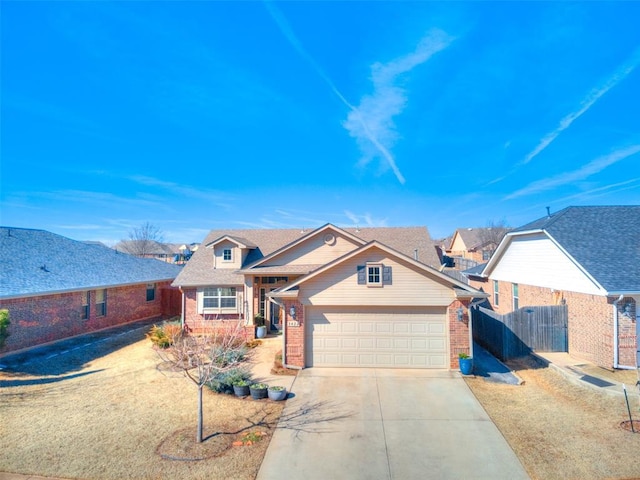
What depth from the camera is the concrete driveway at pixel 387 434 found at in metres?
7.17

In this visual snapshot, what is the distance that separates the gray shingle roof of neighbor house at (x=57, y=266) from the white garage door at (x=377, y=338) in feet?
42.0

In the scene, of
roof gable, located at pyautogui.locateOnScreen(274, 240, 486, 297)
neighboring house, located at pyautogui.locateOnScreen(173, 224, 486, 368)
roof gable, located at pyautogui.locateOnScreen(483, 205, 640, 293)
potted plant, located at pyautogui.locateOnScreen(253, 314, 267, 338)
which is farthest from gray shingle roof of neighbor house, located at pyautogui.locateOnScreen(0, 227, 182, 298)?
roof gable, located at pyautogui.locateOnScreen(483, 205, 640, 293)

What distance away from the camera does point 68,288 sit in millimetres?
17797

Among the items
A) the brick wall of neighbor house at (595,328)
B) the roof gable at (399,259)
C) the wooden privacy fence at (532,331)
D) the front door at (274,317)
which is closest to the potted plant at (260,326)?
the front door at (274,317)

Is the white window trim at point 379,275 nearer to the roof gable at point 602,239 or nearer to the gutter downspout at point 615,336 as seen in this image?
the roof gable at point 602,239

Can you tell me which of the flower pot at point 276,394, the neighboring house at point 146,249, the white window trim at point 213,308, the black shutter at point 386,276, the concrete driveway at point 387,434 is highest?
the neighboring house at point 146,249

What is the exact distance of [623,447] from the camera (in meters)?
7.84

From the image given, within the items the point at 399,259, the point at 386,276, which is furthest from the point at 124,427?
the point at 399,259

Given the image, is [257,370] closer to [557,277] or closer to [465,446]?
[465,446]

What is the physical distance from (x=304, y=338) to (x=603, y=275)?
11.4m

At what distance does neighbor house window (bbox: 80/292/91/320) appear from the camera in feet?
64.2

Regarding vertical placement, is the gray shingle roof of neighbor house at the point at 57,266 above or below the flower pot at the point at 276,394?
above

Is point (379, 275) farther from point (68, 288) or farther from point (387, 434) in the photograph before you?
point (68, 288)

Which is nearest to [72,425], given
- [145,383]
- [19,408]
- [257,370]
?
[19,408]
